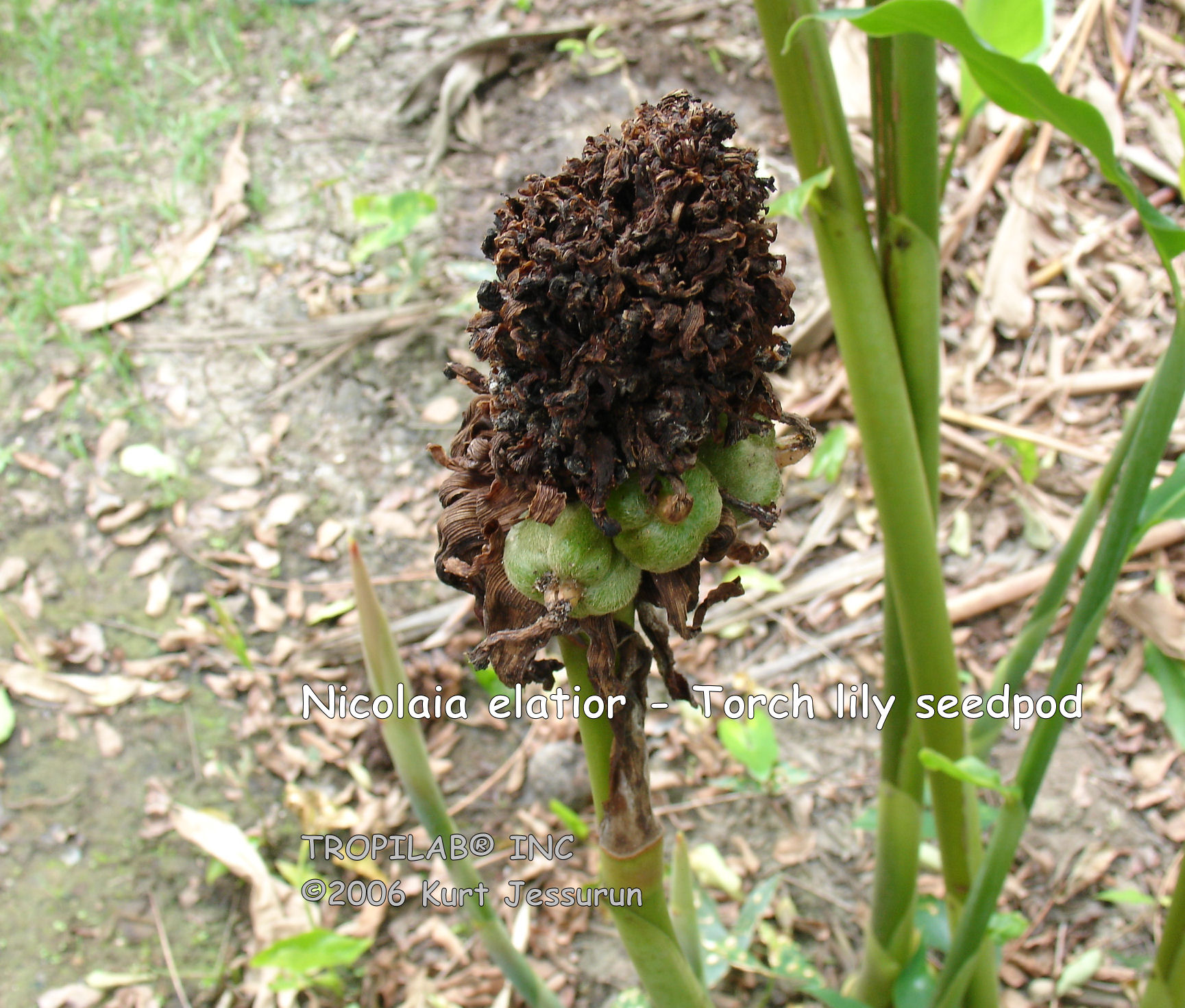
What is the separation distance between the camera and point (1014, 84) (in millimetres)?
953

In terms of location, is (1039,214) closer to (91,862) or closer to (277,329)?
(277,329)

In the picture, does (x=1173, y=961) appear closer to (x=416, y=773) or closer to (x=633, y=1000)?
(x=633, y=1000)

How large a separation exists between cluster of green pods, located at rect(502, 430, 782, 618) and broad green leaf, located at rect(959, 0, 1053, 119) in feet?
2.98

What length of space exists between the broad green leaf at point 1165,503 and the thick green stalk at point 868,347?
0.24 meters

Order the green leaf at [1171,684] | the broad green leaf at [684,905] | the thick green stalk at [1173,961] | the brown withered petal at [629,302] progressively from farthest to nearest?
the green leaf at [1171,684]
the broad green leaf at [684,905]
the thick green stalk at [1173,961]
the brown withered petal at [629,302]

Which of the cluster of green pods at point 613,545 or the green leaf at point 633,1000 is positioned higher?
the cluster of green pods at point 613,545

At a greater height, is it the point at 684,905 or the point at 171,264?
the point at 171,264

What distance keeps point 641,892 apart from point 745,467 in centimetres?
46

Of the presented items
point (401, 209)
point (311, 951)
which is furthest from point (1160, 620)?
point (401, 209)

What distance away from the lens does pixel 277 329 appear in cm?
286

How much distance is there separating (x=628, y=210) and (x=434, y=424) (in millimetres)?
1979

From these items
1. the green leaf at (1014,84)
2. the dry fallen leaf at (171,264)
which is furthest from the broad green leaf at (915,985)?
the dry fallen leaf at (171,264)

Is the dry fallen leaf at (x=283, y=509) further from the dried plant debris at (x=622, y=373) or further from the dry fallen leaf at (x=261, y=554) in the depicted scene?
the dried plant debris at (x=622, y=373)

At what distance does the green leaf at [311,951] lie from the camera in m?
1.58
